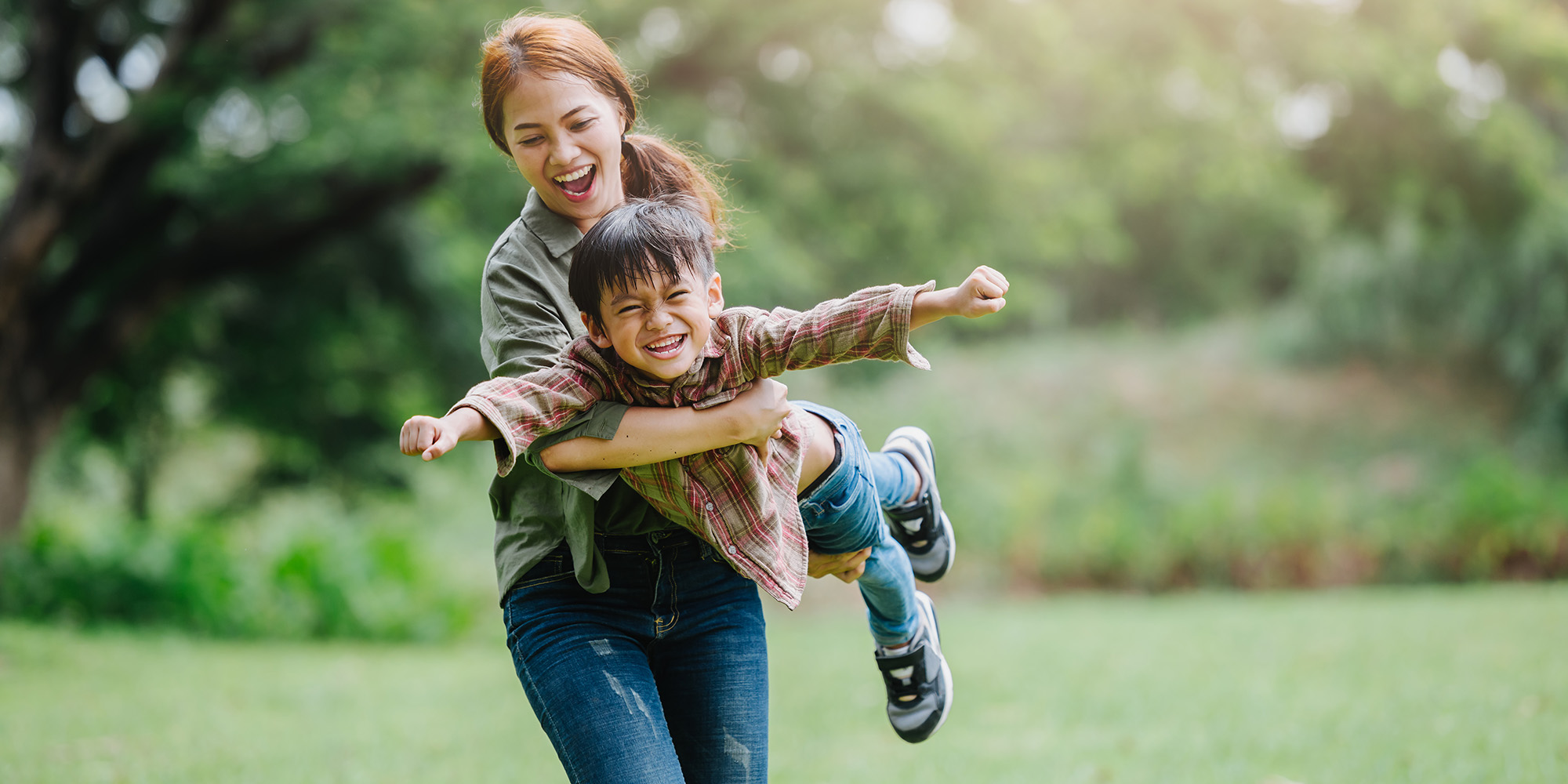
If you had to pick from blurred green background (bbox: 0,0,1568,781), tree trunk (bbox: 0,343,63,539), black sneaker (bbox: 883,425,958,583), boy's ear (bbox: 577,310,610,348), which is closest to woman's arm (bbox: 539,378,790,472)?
boy's ear (bbox: 577,310,610,348)

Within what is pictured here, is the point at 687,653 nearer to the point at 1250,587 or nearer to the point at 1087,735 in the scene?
the point at 1087,735

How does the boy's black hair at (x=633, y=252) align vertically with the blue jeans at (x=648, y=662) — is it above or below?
above

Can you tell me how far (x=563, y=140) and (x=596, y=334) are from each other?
409mm

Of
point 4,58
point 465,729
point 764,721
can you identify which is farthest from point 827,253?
point 764,721

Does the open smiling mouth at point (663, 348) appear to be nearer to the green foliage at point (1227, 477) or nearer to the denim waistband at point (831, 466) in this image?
the denim waistband at point (831, 466)

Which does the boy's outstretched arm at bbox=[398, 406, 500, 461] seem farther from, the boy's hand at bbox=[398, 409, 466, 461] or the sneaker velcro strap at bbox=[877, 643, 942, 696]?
the sneaker velcro strap at bbox=[877, 643, 942, 696]

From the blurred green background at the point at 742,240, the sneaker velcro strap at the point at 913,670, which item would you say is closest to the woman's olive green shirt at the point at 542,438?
the sneaker velcro strap at the point at 913,670

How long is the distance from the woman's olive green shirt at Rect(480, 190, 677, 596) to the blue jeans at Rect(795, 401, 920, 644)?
14.5 inches

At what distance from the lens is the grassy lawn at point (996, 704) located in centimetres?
483

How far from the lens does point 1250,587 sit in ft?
38.1

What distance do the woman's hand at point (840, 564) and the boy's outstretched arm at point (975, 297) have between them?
0.73 m

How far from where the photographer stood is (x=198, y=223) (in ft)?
34.1

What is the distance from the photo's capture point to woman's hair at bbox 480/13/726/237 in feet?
7.71

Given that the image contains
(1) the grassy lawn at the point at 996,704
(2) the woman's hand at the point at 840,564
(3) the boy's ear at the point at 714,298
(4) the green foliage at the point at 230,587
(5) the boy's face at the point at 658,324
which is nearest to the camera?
(5) the boy's face at the point at 658,324
